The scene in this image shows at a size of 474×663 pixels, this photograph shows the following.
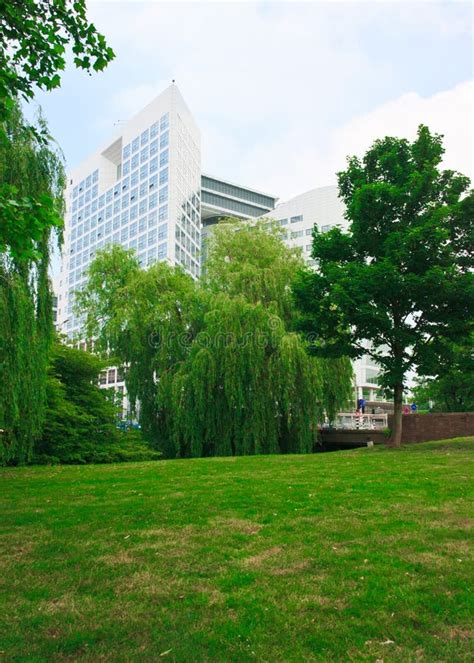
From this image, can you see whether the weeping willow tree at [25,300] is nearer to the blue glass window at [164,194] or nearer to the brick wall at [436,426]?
the brick wall at [436,426]

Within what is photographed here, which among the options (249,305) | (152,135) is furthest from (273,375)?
(152,135)

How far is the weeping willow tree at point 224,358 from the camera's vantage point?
2327 centimetres

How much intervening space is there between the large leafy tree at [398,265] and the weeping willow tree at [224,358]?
4052mm

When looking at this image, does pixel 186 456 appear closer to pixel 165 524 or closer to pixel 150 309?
pixel 150 309

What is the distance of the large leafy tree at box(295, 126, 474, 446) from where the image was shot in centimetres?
1736

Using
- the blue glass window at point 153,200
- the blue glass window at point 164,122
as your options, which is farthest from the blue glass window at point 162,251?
the blue glass window at point 164,122

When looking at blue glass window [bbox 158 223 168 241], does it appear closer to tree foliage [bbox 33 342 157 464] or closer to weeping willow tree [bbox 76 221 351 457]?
weeping willow tree [bbox 76 221 351 457]

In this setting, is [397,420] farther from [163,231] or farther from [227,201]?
[227,201]

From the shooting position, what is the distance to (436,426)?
2675cm

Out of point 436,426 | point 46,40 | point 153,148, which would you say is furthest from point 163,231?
point 46,40

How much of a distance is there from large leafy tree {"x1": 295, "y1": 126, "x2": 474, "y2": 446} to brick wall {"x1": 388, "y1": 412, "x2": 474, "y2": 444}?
7911mm

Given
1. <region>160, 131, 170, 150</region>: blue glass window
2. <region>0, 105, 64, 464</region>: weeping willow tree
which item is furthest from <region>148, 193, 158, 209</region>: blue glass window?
<region>0, 105, 64, 464</region>: weeping willow tree

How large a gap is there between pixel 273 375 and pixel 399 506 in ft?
51.1

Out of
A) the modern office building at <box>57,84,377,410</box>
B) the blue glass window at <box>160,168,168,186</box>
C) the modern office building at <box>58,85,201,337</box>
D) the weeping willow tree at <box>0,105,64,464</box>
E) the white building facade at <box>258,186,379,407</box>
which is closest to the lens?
the weeping willow tree at <box>0,105,64,464</box>
